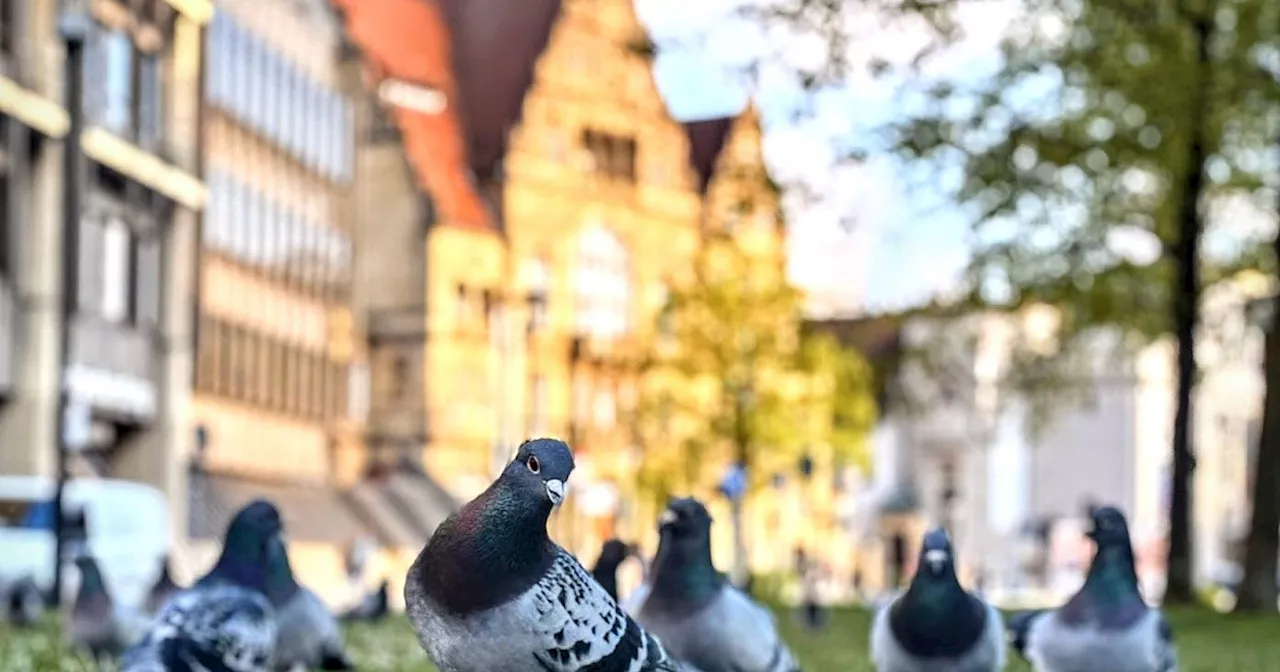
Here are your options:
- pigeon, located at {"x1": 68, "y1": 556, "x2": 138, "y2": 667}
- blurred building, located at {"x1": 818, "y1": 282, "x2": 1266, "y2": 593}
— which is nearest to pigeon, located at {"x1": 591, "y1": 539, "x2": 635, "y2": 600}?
pigeon, located at {"x1": 68, "y1": 556, "x2": 138, "y2": 667}

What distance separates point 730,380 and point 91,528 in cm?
2255

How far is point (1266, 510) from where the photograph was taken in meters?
24.8

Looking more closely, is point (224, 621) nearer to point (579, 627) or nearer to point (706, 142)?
point (579, 627)

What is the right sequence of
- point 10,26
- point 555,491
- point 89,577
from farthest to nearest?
point 10,26 < point 89,577 < point 555,491

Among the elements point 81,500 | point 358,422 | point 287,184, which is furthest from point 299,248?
point 81,500

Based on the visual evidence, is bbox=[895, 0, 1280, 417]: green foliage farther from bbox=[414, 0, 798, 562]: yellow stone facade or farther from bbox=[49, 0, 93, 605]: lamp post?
bbox=[414, 0, 798, 562]: yellow stone facade

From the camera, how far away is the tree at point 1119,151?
22.9m

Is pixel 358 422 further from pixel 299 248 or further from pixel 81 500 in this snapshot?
pixel 81 500

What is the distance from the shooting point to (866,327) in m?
83.8

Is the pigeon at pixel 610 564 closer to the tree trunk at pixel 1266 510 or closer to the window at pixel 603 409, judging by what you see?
the tree trunk at pixel 1266 510

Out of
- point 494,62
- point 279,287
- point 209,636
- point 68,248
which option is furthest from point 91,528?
point 494,62

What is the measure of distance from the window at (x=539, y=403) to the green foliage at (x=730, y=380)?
34.1ft

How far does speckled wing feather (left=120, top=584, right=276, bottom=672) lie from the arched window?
2057 inches

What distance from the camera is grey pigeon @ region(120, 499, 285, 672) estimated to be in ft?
24.3
